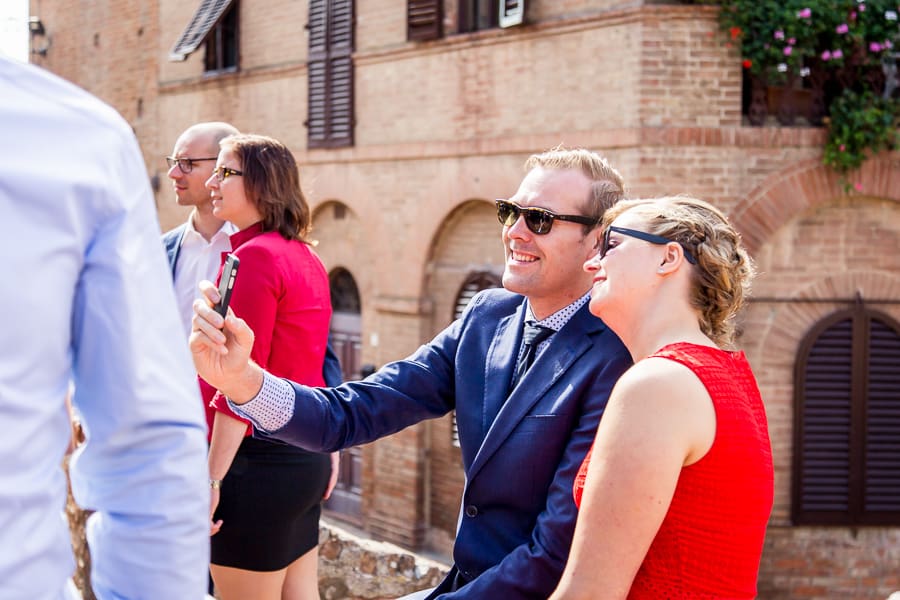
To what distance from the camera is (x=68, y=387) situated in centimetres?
151

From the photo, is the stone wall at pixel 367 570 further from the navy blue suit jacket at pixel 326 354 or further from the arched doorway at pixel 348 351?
the arched doorway at pixel 348 351

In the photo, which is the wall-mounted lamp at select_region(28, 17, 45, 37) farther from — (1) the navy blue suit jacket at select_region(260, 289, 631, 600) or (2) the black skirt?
(1) the navy blue suit jacket at select_region(260, 289, 631, 600)

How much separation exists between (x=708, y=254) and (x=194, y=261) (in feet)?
6.95

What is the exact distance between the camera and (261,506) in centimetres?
358

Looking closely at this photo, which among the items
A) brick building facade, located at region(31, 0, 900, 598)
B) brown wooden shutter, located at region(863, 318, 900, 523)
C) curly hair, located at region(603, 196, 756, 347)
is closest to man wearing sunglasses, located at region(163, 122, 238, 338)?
curly hair, located at region(603, 196, 756, 347)

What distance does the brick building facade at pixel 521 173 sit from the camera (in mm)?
9484

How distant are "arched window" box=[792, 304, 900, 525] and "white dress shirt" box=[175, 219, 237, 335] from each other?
6.94 metres

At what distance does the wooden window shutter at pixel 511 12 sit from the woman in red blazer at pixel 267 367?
22.5 feet

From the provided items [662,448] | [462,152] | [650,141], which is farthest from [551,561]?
[462,152]

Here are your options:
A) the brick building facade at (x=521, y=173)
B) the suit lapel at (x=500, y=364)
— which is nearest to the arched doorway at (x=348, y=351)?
the brick building facade at (x=521, y=173)

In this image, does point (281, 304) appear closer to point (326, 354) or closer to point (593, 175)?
point (326, 354)

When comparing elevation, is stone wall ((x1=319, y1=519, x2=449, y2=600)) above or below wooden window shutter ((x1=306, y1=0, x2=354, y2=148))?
below

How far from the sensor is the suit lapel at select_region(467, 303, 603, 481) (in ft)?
9.12

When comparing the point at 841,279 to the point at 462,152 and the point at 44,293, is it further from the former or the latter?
the point at 44,293
